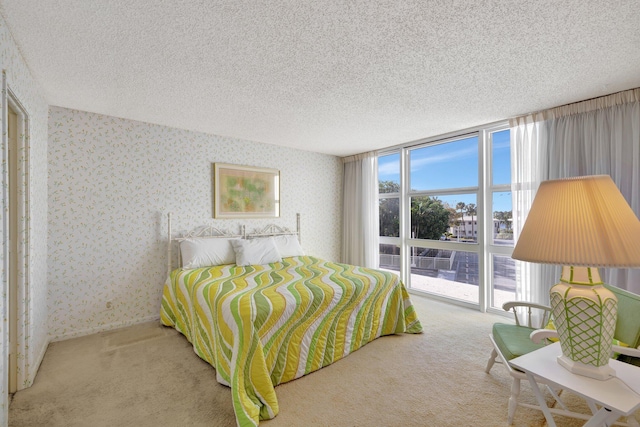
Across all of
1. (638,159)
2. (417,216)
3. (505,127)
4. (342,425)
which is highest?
(505,127)

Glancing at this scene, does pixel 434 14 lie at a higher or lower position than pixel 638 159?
higher

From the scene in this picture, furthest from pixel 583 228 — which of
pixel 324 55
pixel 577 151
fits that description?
pixel 577 151

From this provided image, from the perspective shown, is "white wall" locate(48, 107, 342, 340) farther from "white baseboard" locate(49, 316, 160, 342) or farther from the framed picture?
the framed picture

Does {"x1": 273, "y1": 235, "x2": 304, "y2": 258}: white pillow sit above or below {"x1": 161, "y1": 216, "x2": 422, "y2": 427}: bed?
above

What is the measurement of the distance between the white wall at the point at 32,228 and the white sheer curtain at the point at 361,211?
422cm

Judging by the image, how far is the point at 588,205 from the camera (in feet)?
4.22

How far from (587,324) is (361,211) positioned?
4032mm

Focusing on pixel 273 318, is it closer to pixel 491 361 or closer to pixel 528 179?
pixel 491 361

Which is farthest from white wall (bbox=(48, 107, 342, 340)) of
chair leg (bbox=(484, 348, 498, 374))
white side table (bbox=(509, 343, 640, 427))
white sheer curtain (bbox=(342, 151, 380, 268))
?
white side table (bbox=(509, 343, 640, 427))

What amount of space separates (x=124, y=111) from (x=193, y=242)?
167 centimetres

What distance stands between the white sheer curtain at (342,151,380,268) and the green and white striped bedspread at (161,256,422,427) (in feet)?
5.68

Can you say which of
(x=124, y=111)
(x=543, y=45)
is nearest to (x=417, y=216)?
(x=543, y=45)

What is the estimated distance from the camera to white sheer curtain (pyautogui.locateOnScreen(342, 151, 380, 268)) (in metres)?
5.14

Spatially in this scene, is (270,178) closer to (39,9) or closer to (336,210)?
(336,210)
